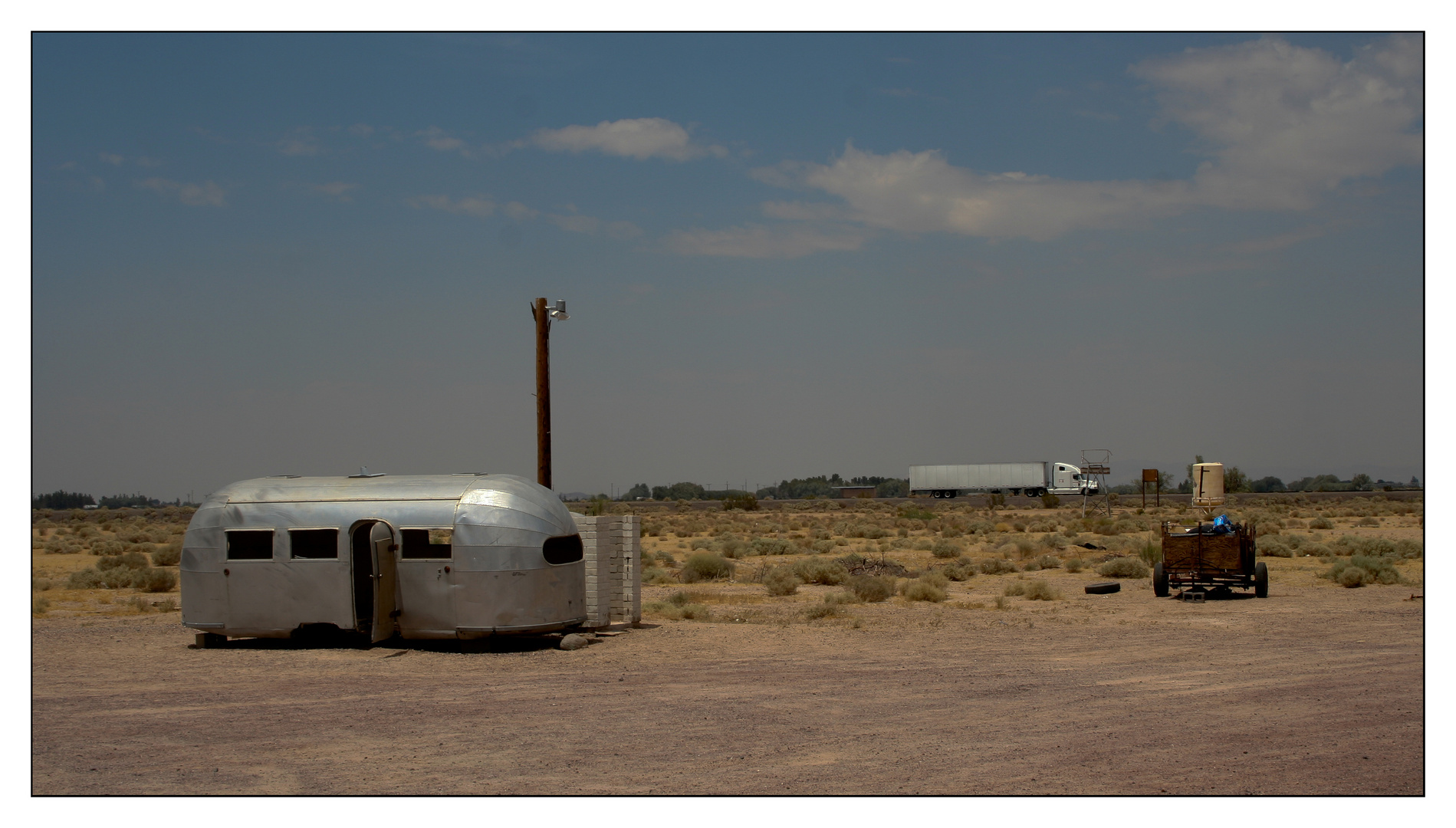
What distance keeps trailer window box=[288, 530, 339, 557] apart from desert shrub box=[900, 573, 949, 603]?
12.6m

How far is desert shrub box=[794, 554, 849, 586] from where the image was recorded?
2922cm

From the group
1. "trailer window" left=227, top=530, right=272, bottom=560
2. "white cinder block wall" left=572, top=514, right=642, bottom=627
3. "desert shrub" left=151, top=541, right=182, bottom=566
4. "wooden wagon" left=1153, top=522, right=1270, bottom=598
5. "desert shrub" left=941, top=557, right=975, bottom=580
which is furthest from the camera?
"desert shrub" left=151, top=541, right=182, bottom=566

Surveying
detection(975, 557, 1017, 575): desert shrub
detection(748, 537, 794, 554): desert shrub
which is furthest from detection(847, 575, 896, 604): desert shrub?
detection(748, 537, 794, 554): desert shrub

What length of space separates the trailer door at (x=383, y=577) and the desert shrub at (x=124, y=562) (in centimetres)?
2016

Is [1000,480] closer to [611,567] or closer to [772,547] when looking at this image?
[772,547]

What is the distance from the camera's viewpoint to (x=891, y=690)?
13.2 meters

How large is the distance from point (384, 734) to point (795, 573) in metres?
19.3

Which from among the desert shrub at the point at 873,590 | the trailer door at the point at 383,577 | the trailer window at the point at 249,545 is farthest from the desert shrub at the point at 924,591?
the trailer window at the point at 249,545

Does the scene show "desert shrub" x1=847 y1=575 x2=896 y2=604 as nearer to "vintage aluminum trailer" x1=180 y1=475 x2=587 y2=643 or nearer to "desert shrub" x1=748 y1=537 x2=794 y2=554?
"vintage aluminum trailer" x1=180 y1=475 x2=587 y2=643

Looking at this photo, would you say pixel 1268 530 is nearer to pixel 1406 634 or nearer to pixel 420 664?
pixel 1406 634

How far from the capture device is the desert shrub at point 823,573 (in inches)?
1150

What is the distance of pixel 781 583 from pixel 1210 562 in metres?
9.29

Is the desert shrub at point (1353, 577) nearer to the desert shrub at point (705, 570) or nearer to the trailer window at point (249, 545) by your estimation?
the desert shrub at point (705, 570)

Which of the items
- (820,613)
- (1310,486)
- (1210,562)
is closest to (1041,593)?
(1210,562)
